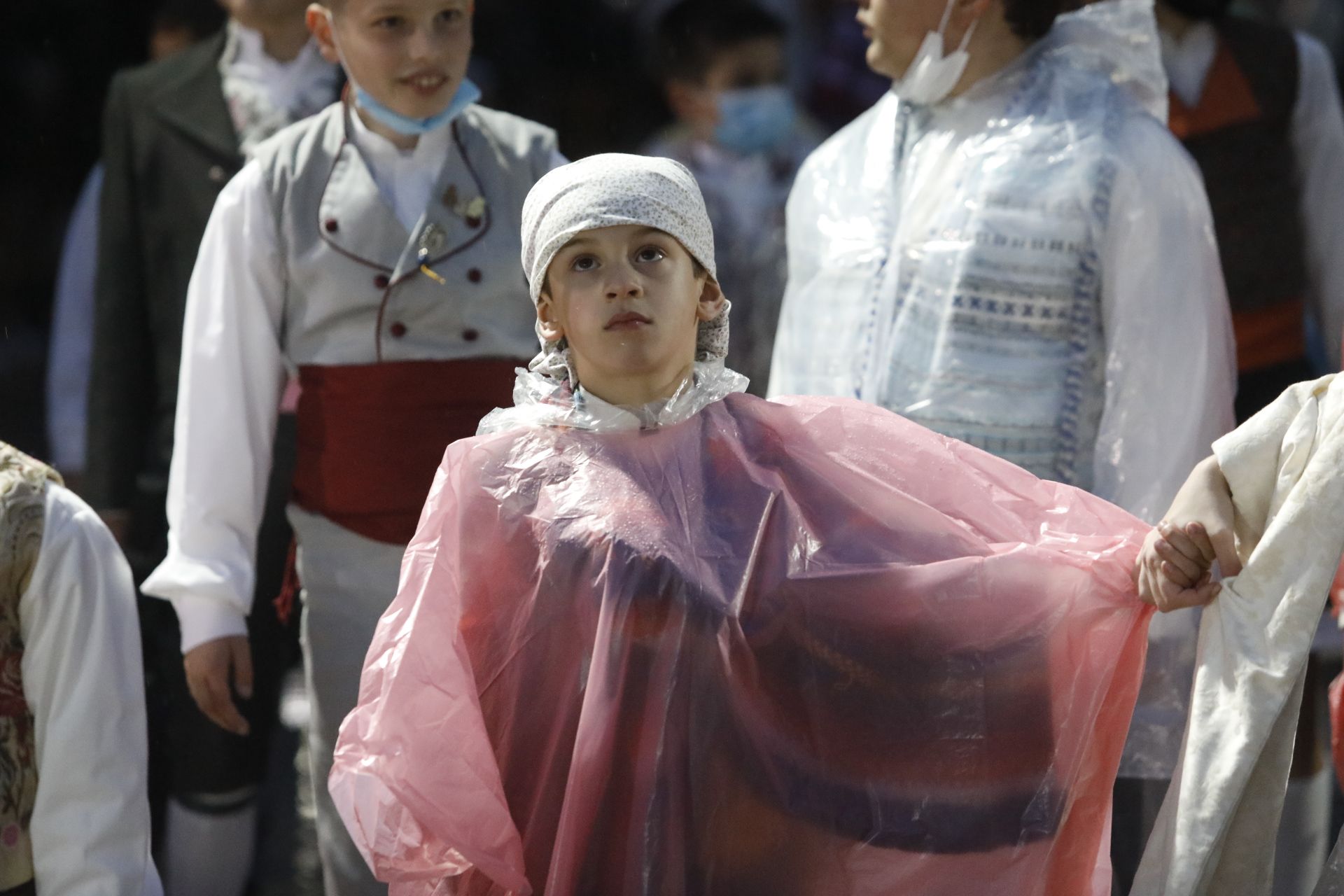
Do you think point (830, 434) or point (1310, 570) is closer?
point (1310, 570)

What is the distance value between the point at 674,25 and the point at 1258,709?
13.8 ft

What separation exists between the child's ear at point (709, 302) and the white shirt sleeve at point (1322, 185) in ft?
6.28

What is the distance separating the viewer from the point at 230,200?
3.36 metres

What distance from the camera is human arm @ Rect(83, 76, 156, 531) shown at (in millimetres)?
4152

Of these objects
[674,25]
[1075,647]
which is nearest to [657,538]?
[1075,647]

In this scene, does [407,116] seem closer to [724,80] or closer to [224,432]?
[224,432]

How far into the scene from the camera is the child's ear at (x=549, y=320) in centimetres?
284

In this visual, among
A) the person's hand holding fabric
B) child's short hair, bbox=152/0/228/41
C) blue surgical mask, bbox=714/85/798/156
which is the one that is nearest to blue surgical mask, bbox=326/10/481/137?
the person's hand holding fabric

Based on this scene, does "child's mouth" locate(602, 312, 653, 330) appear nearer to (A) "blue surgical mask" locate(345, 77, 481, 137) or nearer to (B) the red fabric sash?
(B) the red fabric sash

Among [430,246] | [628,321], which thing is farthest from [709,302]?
[430,246]

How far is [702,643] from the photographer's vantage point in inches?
102

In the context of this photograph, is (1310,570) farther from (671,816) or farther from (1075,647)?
(671,816)

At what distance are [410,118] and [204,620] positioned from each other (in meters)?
0.94

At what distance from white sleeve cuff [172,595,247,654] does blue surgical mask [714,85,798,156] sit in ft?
9.48
